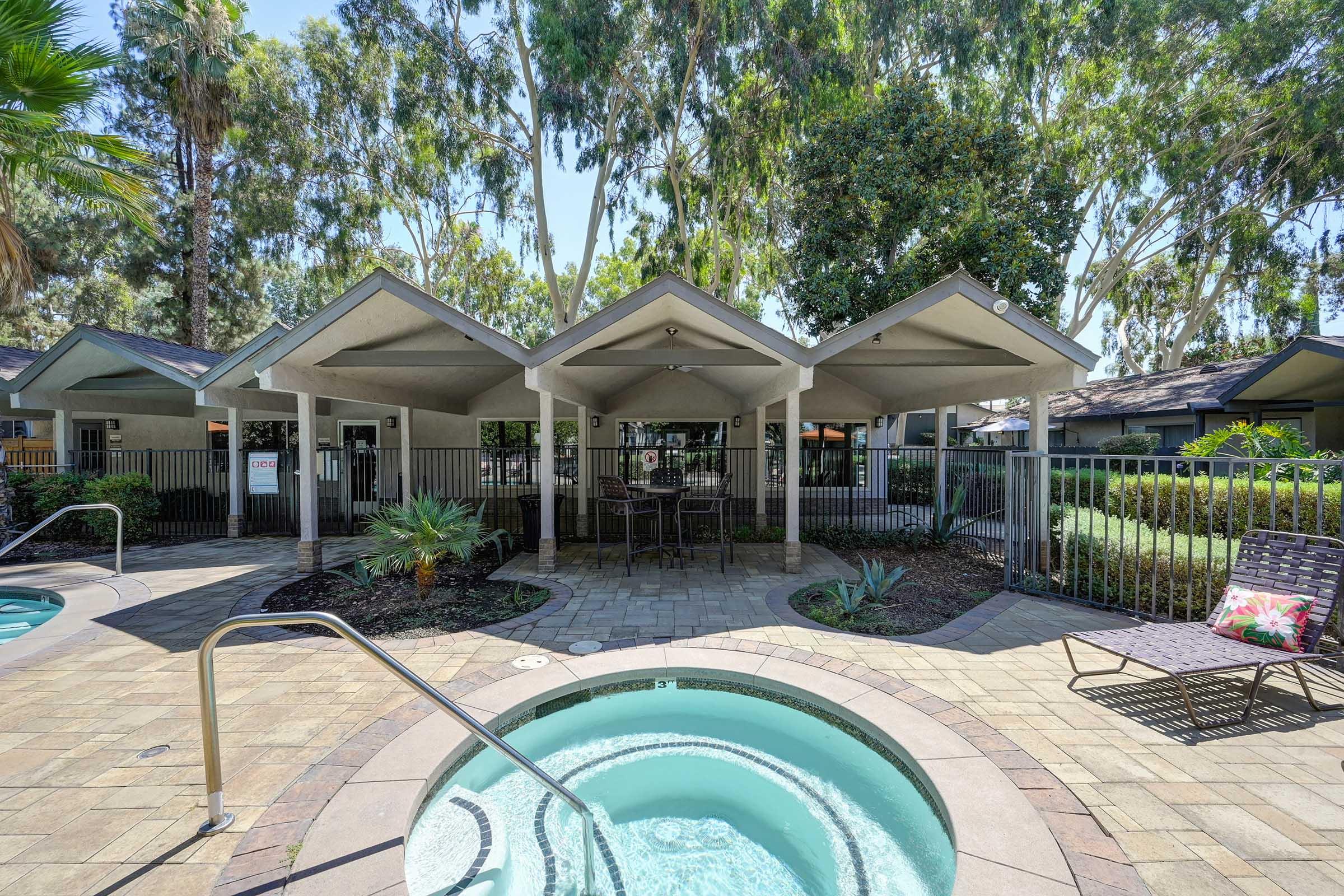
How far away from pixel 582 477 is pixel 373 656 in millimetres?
8321

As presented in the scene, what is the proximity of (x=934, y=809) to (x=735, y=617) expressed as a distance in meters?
3.10

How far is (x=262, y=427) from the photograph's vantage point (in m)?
15.5

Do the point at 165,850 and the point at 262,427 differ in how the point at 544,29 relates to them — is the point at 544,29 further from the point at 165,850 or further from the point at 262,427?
the point at 165,850

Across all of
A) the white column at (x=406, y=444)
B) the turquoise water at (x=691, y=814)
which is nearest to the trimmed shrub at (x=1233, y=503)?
the turquoise water at (x=691, y=814)

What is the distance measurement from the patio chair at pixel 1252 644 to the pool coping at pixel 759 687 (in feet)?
4.43

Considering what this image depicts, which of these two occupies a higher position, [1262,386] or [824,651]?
[1262,386]

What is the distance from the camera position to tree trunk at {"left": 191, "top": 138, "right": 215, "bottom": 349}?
639 inches

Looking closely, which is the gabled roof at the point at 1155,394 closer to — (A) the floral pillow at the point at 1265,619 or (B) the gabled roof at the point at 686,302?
(B) the gabled roof at the point at 686,302

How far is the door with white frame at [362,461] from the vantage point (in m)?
13.0

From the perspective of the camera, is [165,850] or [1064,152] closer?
[165,850]

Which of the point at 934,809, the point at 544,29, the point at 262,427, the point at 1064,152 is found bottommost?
the point at 934,809

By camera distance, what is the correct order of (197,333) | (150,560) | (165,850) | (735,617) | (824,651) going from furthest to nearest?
(197,333) < (150,560) < (735,617) < (824,651) < (165,850)

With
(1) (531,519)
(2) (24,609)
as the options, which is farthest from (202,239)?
(1) (531,519)

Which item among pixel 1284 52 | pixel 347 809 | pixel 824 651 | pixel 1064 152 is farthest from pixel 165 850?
pixel 1284 52
